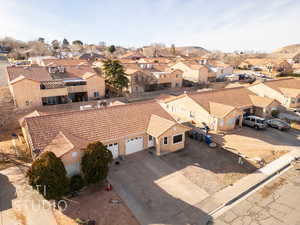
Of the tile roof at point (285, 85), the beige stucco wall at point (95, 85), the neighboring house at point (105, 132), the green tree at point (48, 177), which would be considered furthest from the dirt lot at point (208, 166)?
the tile roof at point (285, 85)

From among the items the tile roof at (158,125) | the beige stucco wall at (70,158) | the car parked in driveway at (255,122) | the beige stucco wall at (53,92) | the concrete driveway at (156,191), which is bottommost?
the concrete driveway at (156,191)

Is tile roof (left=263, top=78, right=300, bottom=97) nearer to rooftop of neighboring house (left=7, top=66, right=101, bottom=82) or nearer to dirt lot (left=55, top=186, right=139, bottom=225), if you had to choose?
rooftop of neighboring house (left=7, top=66, right=101, bottom=82)

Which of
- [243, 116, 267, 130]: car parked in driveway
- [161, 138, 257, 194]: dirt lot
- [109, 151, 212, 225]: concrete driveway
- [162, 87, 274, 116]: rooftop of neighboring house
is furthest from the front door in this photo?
[243, 116, 267, 130]: car parked in driveway

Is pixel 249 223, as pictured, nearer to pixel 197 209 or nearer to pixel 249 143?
pixel 197 209

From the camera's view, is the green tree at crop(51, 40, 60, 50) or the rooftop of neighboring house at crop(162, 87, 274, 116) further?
the green tree at crop(51, 40, 60, 50)

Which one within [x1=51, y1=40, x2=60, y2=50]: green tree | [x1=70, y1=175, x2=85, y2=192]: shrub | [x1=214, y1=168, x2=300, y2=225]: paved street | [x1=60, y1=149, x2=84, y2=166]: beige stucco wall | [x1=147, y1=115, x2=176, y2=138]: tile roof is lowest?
[x1=214, y1=168, x2=300, y2=225]: paved street

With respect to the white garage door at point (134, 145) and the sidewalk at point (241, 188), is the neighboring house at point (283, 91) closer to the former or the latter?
the sidewalk at point (241, 188)

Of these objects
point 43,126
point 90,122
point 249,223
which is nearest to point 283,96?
point 249,223
